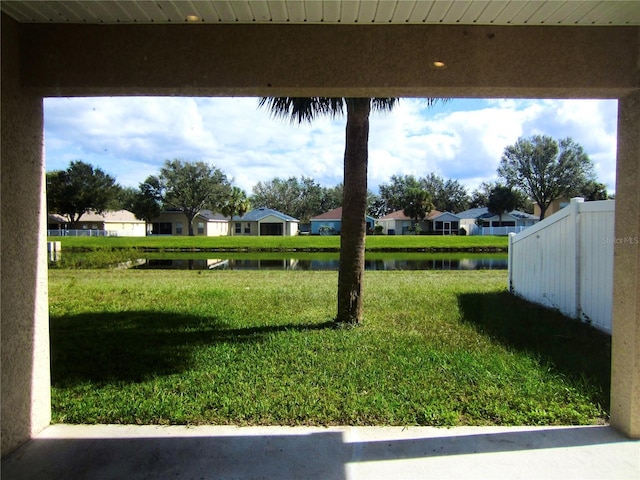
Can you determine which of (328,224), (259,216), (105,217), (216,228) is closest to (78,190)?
(105,217)

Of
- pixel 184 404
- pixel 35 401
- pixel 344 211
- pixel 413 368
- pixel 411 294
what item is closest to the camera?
pixel 35 401

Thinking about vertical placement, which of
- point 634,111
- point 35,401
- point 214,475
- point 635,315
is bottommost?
point 214,475

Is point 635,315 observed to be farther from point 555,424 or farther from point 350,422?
point 350,422

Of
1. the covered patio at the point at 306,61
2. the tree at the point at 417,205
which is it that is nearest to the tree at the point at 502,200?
the tree at the point at 417,205

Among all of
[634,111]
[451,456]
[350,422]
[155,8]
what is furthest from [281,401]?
[634,111]

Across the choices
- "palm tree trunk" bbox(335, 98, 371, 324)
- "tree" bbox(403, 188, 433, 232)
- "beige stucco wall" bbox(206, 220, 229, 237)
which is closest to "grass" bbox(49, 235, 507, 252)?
"tree" bbox(403, 188, 433, 232)

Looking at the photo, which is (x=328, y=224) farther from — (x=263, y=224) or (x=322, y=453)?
(x=322, y=453)

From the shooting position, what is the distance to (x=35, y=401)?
11.9 ft

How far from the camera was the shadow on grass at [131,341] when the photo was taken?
4938 millimetres

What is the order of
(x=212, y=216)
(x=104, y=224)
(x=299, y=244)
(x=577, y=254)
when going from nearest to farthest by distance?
(x=577, y=254) < (x=299, y=244) < (x=104, y=224) < (x=212, y=216)

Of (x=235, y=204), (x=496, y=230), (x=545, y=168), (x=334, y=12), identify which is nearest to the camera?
(x=334, y=12)

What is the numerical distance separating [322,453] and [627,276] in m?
2.58

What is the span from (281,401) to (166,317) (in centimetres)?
403

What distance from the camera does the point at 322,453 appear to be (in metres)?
3.37
